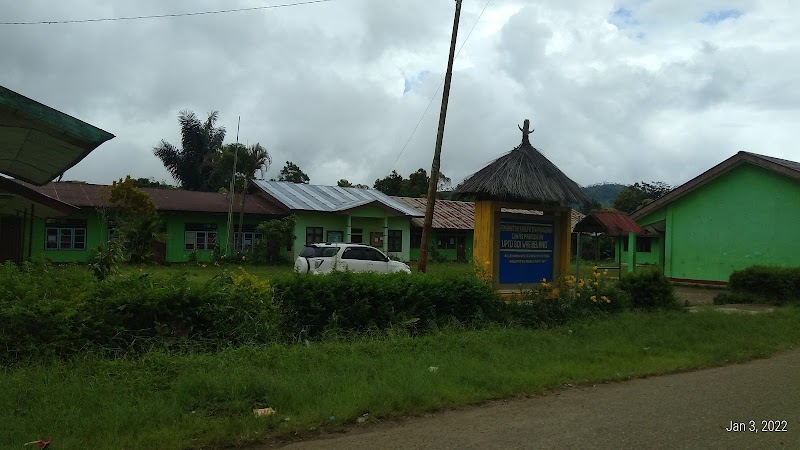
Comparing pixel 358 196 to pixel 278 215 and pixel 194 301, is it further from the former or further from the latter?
pixel 194 301

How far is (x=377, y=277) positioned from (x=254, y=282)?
75.9 inches

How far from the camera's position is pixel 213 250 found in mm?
32812

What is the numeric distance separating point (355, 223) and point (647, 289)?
2417 centimetres

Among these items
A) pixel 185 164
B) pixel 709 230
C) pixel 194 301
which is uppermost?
pixel 185 164

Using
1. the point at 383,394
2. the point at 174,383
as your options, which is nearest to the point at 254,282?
the point at 174,383

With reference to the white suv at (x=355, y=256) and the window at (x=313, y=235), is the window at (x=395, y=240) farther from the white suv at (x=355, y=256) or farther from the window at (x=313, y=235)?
the white suv at (x=355, y=256)

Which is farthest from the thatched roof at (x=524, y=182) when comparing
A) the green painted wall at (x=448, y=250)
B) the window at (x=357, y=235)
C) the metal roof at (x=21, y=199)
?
the green painted wall at (x=448, y=250)

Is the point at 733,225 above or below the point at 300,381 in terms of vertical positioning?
above

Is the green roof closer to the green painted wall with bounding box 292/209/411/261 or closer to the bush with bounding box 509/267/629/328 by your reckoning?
the bush with bounding box 509/267/629/328

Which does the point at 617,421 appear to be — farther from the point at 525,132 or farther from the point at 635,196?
the point at 635,196

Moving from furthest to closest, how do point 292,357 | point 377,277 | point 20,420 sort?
1. point 377,277
2. point 292,357
3. point 20,420

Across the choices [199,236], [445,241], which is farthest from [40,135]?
[445,241]

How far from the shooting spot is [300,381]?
6484mm
